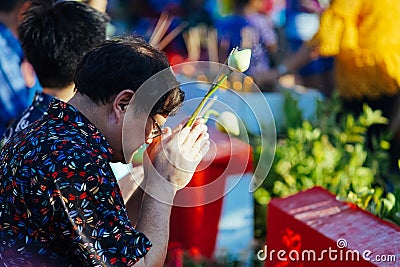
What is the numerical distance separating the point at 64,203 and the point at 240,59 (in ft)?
1.56

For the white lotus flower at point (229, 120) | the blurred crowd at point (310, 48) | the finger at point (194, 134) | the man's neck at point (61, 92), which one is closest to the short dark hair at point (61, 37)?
the man's neck at point (61, 92)

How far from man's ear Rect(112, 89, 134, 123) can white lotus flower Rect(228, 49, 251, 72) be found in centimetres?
24

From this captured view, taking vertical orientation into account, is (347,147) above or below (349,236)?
below

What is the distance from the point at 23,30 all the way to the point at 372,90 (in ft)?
6.54

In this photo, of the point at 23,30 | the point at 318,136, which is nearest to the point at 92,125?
the point at 23,30

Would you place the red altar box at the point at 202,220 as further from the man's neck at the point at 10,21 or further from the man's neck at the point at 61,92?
the man's neck at the point at 10,21

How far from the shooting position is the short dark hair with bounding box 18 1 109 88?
2.03 meters

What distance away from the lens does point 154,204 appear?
1426mm

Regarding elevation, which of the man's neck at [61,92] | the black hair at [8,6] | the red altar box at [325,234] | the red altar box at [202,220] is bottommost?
the red altar box at [202,220]

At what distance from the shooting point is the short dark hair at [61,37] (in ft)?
6.67

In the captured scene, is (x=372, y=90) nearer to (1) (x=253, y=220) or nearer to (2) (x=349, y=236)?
(1) (x=253, y=220)

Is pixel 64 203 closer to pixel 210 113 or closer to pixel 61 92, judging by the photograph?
pixel 210 113

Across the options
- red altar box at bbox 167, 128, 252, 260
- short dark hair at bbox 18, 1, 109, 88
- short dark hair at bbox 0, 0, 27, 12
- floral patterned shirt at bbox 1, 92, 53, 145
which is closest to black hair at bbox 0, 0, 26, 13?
short dark hair at bbox 0, 0, 27, 12

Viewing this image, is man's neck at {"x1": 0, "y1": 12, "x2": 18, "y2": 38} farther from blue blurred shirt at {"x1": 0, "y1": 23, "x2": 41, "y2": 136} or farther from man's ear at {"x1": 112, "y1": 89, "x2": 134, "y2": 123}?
man's ear at {"x1": 112, "y1": 89, "x2": 134, "y2": 123}
